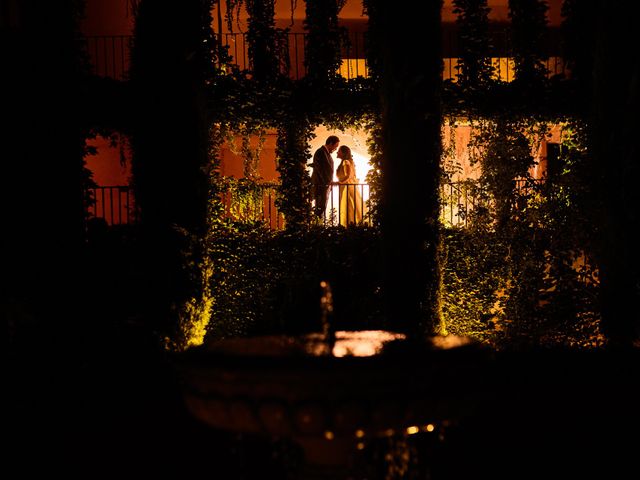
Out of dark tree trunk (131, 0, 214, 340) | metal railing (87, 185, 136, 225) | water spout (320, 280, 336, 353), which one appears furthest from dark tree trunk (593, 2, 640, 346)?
metal railing (87, 185, 136, 225)

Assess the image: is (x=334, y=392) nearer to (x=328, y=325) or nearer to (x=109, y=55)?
(x=328, y=325)

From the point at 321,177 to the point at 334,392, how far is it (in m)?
9.45

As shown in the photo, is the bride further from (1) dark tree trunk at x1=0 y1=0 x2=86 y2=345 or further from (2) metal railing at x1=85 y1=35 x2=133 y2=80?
(2) metal railing at x1=85 y1=35 x2=133 y2=80

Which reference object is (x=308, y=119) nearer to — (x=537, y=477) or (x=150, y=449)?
(x=150, y=449)

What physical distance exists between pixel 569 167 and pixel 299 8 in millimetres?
7173

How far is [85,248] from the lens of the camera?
962 cm

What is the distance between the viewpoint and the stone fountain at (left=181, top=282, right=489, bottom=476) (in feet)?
11.4

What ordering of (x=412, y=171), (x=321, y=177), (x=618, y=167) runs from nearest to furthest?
(x=412, y=171) → (x=618, y=167) → (x=321, y=177)

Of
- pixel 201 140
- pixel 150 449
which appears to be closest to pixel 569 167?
pixel 201 140

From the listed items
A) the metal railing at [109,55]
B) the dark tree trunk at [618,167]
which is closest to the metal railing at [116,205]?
the metal railing at [109,55]

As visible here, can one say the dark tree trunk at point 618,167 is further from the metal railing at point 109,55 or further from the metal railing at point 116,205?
the metal railing at point 109,55

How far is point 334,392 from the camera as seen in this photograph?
346cm

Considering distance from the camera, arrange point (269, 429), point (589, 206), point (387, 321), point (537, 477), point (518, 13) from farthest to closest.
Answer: point (518, 13) < point (589, 206) < point (387, 321) < point (537, 477) < point (269, 429)

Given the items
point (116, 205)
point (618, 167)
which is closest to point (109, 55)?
point (116, 205)
